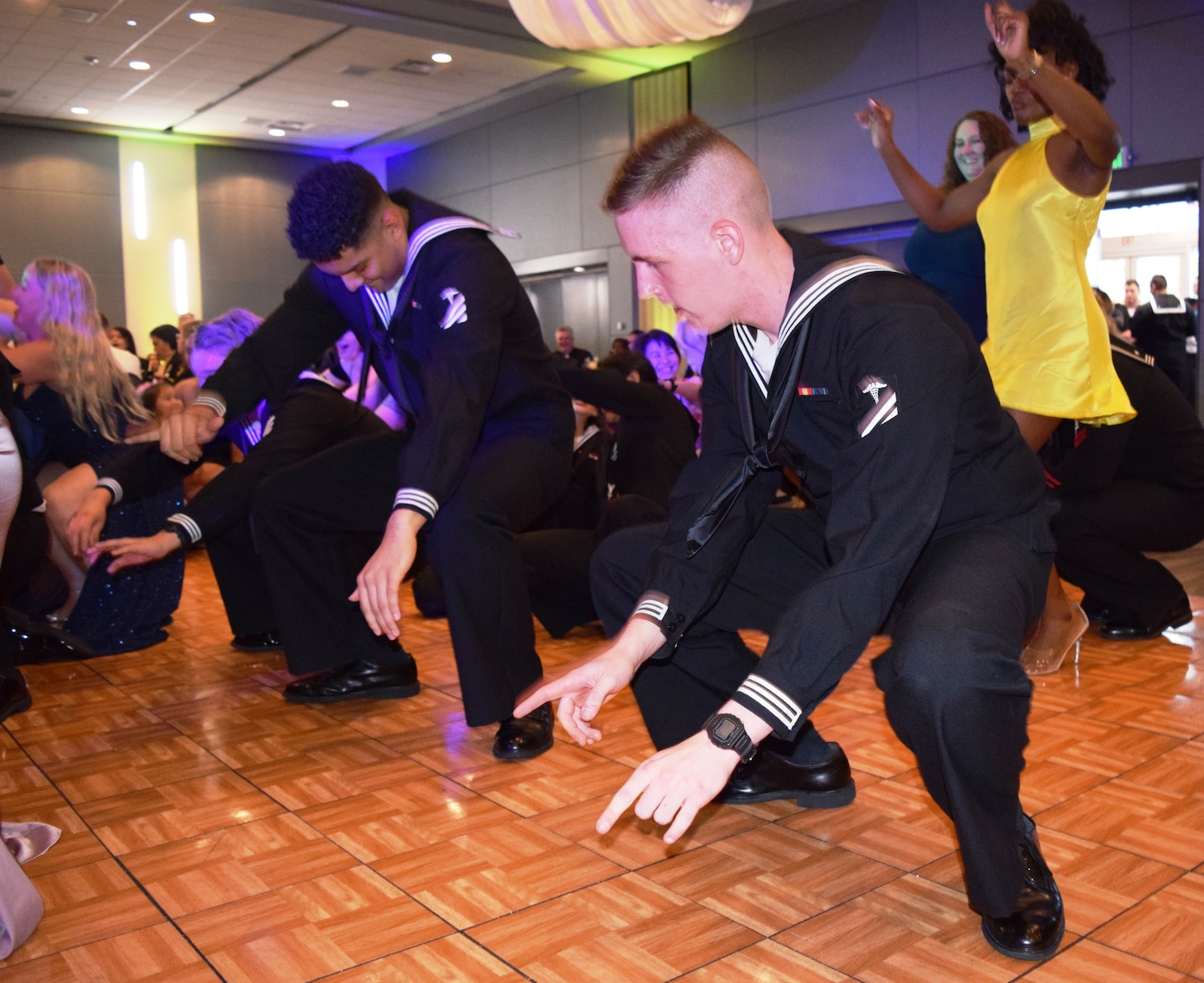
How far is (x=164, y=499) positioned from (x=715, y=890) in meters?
2.71

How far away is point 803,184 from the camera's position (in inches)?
398

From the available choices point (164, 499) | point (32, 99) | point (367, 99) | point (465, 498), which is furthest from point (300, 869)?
point (32, 99)

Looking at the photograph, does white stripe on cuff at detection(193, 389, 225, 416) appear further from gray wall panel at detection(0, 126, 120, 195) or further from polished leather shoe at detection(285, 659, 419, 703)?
gray wall panel at detection(0, 126, 120, 195)

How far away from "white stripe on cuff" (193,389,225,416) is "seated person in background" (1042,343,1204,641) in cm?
257

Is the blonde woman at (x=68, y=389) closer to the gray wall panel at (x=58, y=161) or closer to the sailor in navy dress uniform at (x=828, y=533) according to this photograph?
the sailor in navy dress uniform at (x=828, y=533)

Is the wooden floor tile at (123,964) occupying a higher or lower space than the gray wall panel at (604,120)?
lower

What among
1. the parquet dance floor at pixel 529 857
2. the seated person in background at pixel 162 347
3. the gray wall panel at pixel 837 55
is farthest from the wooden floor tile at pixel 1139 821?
the seated person in background at pixel 162 347

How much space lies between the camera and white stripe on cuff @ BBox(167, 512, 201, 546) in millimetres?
3172

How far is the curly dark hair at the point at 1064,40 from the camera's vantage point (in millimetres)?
2828

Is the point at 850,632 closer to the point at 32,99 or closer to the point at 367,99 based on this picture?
the point at 367,99

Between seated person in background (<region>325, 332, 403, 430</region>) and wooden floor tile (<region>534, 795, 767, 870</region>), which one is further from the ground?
seated person in background (<region>325, 332, 403, 430</region>)

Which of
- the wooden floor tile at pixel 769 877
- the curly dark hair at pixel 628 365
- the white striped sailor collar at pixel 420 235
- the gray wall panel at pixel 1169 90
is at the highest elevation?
the gray wall panel at pixel 1169 90

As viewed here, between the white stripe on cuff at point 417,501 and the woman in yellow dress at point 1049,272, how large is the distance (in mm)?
1536

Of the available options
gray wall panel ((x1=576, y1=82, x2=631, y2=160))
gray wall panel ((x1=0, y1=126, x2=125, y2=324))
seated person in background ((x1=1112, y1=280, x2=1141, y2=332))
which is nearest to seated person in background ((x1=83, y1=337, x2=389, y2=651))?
seated person in background ((x1=1112, y1=280, x2=1141, y2=332))
